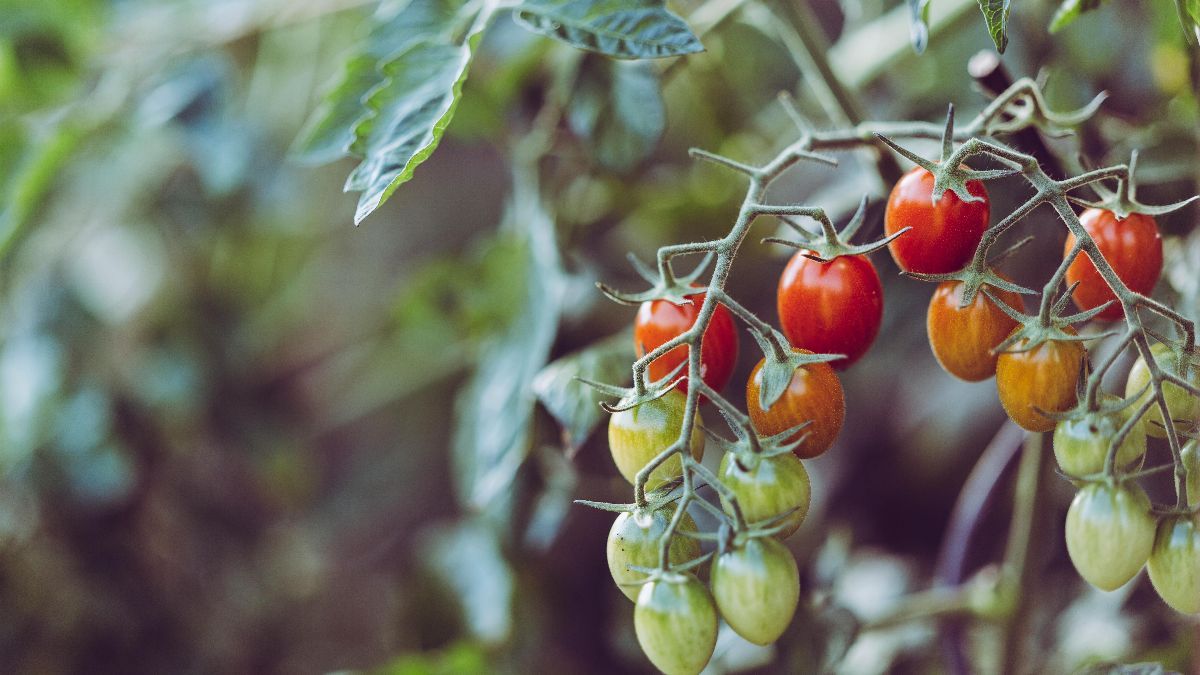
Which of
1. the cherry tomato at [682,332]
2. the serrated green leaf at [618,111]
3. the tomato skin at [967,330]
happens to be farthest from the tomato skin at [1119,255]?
the serrated green leaf at [618,111]

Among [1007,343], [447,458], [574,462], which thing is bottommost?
[447,458]

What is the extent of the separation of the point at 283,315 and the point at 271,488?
0.71 ft

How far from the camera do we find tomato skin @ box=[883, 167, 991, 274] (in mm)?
407

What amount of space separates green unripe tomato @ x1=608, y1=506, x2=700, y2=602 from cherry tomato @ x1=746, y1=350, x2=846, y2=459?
0.06m

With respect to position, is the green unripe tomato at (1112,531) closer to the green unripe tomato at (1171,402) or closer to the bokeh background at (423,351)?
the green unripe tomato at (1171,402)

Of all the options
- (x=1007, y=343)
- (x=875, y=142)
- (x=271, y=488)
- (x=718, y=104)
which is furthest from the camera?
(x=271, y=488)

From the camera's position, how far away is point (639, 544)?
1.29 feet

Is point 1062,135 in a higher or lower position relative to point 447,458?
higher

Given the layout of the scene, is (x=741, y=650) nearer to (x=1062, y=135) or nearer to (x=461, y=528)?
(x=461, y=528)

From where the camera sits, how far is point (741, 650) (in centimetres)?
75

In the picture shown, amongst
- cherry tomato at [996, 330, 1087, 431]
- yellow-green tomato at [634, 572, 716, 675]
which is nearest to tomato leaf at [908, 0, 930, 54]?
cherry tomato at [996, 330, 1087, 431]

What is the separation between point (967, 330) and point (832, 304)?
0.06 meters

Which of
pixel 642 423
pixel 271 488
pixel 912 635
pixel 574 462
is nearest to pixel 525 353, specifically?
pixel 574 462

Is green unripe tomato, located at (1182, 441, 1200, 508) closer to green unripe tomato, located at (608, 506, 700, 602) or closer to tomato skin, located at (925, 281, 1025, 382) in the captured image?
tomato skin, located at (925, 281, 1025, 382)
